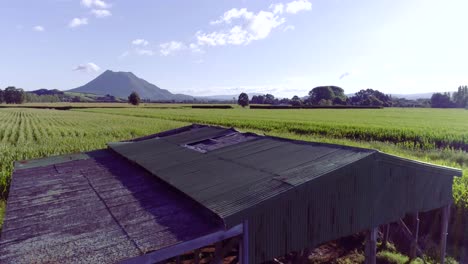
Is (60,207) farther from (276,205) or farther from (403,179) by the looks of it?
(403,179)

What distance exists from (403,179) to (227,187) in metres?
4.79

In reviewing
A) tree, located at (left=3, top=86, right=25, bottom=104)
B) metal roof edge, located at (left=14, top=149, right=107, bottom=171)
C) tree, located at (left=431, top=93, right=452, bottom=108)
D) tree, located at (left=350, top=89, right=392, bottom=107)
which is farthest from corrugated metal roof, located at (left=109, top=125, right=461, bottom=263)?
tree, located at (left=3, top=86, right=25, bottom=104)

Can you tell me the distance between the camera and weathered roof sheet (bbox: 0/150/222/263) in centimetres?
541

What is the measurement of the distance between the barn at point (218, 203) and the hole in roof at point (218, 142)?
1.30 m

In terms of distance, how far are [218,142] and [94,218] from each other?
7.08m

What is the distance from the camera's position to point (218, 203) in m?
6.64

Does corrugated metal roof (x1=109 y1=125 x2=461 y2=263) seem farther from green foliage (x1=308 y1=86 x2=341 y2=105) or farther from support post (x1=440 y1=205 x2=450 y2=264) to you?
green foliage (x1=308 y1=86 x2=341 y2=105)

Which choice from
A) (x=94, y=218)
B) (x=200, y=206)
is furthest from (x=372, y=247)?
(x=94, y=218)

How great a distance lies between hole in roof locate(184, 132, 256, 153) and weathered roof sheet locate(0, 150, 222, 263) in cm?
287

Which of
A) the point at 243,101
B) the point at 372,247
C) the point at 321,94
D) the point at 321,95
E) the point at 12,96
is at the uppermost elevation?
the point at 321,94

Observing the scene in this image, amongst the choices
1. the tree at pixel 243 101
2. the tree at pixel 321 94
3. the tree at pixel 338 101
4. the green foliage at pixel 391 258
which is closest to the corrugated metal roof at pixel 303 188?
the green foliage at pixel 391 258

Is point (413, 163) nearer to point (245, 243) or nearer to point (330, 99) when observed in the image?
point (245, 243)

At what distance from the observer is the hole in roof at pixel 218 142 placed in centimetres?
1264

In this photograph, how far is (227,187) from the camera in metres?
7.58
